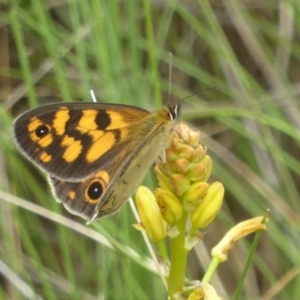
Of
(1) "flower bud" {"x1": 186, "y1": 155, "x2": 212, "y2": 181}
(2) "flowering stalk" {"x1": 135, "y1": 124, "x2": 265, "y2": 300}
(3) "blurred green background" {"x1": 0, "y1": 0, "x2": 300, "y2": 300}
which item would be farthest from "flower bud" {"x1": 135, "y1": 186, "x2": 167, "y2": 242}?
(3) "blurred green background" {"x1": 0, "y1": 0, "x2": 300, "y2": 300}

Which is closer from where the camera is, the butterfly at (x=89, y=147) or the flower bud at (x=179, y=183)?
the flower bud at (x=179, y=183)

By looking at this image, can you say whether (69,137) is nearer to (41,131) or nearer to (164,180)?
(41,131)

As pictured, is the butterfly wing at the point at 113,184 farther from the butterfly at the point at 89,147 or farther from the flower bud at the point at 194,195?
the flower bud at the point at 194,195

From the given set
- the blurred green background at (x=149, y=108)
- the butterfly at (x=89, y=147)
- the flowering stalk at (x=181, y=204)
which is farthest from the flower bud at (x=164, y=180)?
the blurred green background at (x=149, y=108)

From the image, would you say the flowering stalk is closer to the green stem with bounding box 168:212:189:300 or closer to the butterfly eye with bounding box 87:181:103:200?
the green stem with bounding box 168:212:189:300

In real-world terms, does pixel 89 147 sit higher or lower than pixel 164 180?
higher

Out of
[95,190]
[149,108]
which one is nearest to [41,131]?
[95,190]
